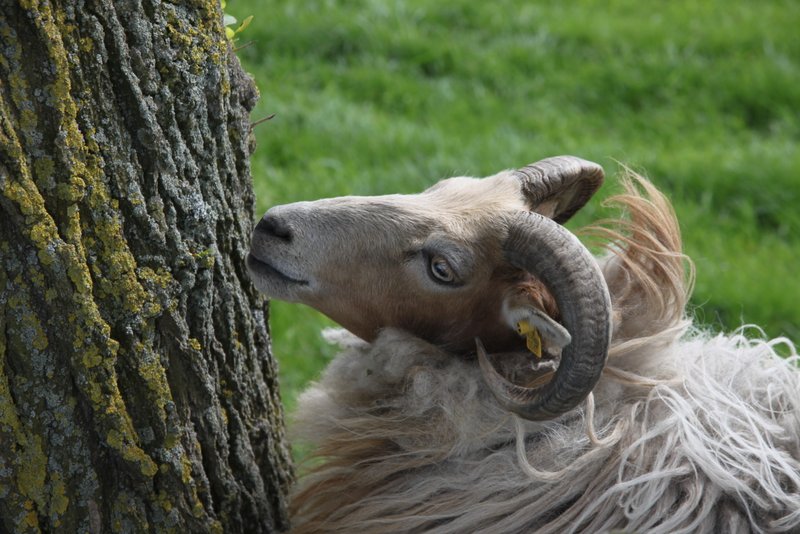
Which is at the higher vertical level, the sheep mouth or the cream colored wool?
the sheep mouth

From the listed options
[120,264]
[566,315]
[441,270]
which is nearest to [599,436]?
[566,315]

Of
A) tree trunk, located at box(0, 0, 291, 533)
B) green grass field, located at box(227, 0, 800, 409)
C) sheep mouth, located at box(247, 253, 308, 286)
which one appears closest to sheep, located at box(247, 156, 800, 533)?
sheep mouth, located at box(247, 253, 308, 286)

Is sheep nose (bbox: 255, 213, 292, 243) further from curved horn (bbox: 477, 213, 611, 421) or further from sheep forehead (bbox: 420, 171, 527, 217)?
curved horn (bbox: 477, 213, 611, 421)

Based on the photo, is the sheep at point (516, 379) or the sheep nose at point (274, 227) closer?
the sheep at point (516, 379)

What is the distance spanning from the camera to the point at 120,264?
2.74 m

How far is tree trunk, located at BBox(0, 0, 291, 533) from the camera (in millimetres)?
2516

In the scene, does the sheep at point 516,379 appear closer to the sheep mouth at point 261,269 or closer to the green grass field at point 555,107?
the sheep mouth at point 261,269

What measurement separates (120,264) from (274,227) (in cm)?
63

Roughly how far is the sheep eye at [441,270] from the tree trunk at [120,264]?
0.61 m

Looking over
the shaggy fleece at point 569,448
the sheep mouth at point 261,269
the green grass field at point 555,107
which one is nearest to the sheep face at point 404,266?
the sheep mouth at point 261,269

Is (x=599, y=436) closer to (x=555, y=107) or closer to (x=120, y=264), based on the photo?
(x=120, y=264)

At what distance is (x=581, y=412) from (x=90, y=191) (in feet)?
5.28

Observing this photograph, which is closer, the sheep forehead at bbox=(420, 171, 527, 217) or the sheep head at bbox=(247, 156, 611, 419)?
the sheep head at bbox=(247, 156, 611, 419)

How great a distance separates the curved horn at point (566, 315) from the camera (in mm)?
2799
